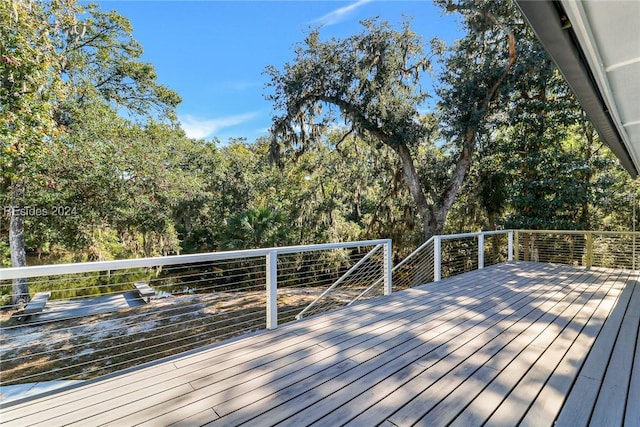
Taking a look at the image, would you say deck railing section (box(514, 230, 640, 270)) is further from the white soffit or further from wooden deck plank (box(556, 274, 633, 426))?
the white soffit

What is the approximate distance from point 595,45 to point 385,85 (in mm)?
7410

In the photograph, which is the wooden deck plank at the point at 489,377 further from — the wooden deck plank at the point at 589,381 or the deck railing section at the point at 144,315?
the deck railing section at the point at 144,315

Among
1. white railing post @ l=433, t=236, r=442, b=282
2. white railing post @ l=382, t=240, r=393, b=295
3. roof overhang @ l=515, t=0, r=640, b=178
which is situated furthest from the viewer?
white railing post @ l=433, t=236, r=442, b=282

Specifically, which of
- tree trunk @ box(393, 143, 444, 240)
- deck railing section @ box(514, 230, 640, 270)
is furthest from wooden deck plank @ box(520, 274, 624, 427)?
tree trunk @ box(393, 143, 444, 240)

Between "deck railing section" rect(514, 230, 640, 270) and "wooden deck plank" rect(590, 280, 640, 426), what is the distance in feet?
13.1

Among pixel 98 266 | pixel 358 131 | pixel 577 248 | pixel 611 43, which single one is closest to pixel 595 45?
pixel 611 43

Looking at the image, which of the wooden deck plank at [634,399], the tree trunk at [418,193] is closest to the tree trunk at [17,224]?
the tree trunk at [418,193]

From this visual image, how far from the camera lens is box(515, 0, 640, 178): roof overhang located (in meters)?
1.19

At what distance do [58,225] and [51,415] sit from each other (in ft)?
33.8

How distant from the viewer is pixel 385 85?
841 centimetres

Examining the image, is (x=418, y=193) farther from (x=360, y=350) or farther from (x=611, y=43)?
(x=611, y=43)

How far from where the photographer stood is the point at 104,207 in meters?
9.61

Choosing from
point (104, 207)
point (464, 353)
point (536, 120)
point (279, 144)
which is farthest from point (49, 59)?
point (536, 120)

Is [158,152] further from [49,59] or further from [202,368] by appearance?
[202,368]
